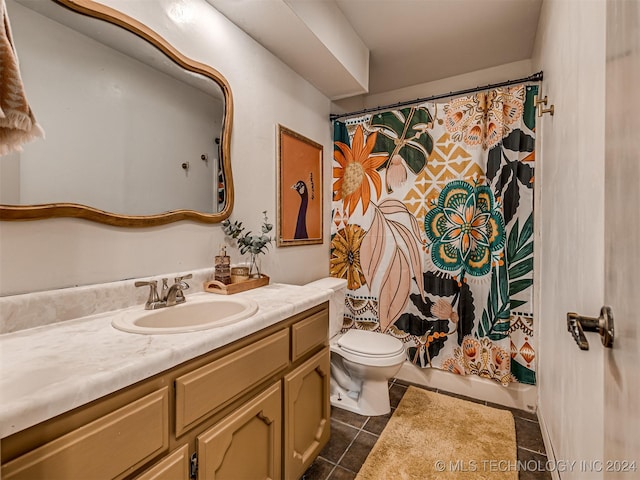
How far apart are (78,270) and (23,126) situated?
0.60 metres

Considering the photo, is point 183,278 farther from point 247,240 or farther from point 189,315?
point 247,240

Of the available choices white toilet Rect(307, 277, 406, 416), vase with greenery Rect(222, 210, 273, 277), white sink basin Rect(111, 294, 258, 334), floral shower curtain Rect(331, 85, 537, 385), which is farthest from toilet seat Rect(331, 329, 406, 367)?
white sink basin Rect(111, 294, 258, 334)

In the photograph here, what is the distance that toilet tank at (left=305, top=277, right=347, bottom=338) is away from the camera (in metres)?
2.19

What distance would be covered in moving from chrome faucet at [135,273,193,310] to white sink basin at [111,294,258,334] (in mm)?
24

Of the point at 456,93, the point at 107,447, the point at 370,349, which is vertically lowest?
the point at 370,349

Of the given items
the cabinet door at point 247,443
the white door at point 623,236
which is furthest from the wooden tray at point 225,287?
the white door at point 623,236

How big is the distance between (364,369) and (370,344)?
0.16m

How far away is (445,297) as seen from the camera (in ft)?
7.02

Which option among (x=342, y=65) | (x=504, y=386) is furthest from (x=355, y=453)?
(x=342, y=65)

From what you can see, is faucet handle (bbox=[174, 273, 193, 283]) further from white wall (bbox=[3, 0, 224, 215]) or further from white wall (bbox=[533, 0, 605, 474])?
white wall (bbox=[533, 0, 605, 474])

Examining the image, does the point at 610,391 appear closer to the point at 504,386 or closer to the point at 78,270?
the point at 78,270

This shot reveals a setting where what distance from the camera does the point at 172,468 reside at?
80 centimetres

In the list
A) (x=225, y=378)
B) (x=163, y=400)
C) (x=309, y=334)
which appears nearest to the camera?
(x=163, y=400)

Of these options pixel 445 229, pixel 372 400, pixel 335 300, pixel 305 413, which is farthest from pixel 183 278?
pixel 445 229
